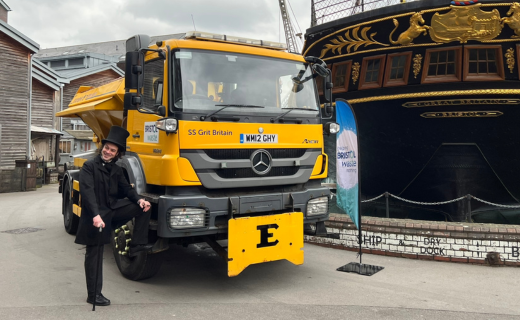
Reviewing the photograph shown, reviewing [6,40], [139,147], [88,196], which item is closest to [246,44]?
[139,147]

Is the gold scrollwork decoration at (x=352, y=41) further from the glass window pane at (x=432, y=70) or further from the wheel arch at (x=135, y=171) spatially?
the wheel arch at (x=135, y=171)

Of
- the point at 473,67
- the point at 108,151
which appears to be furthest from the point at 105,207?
the point at 473,67

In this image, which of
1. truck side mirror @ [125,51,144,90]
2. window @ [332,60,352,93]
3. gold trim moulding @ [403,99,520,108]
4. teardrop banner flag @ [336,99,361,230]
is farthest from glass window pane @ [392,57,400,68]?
truck side mirror @ [125,51,144,90]

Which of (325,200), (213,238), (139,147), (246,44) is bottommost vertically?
(213,238)

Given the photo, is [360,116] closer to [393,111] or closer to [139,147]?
[393,111]

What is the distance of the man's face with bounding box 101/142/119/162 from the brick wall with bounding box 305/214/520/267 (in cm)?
401

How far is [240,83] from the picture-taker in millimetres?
5379

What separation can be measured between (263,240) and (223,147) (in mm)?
1171

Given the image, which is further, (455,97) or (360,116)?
(360,116)

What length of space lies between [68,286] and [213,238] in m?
1.85

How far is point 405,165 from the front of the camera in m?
9.99

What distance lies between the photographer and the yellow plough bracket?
5.01 meters

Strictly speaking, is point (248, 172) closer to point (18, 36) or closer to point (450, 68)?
point (450, 68)

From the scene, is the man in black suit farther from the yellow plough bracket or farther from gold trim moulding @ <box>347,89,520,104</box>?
gold trim moulding @ <box>347,89,520,104</box>
